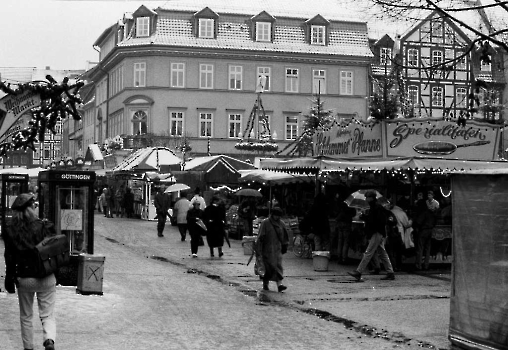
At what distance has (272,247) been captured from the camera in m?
18.1

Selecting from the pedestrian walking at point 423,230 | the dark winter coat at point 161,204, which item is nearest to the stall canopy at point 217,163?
the dark winter coat at point 161,204

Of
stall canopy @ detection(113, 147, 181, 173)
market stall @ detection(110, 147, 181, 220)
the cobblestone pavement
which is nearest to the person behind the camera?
the cobblestone pavement

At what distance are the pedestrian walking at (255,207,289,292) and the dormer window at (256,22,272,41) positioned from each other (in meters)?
53.2

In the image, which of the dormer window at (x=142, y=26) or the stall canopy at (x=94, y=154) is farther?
the dormer window at (x=142, y=26)

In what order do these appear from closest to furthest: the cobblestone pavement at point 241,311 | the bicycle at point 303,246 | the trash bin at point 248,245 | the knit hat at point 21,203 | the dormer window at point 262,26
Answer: the knit hat at point 21,203
the cobblestone pavement at point 241,311
the bicycle at point 303,246
the trash bin at point 248,245
the dormer window at point 262,26

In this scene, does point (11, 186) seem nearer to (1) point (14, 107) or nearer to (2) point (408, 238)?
(2) point (408, 238)

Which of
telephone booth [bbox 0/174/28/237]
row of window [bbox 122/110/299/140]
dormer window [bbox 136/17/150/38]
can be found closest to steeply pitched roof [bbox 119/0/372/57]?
dormer window [bbox 136/17/150/38]

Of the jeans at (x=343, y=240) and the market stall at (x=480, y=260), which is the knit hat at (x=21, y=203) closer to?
the market stall at (x=480, y=260)

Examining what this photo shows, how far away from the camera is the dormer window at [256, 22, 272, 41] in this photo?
231 feet

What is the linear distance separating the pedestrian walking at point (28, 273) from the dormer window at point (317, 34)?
203 ft

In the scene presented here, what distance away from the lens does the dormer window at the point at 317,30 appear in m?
71.2

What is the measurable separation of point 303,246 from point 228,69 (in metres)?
44.9

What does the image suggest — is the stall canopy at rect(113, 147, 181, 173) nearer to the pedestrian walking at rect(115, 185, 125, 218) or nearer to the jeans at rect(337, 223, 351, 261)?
the pedestrian walking at rect(115, 185, 125, 218)

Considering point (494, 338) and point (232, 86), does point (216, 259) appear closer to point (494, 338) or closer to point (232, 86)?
point (494, 338)
